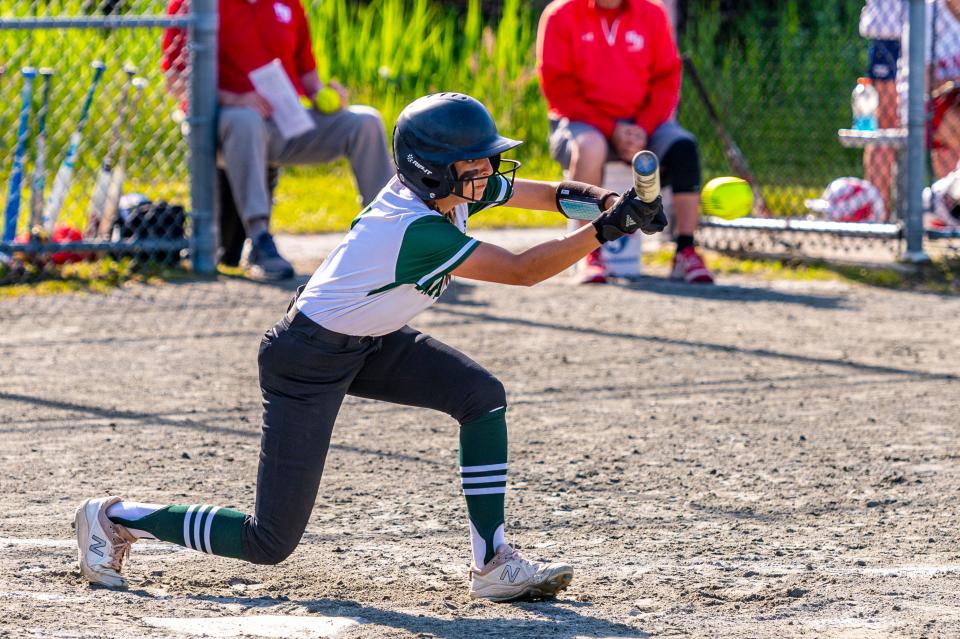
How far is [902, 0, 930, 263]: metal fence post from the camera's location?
876cm

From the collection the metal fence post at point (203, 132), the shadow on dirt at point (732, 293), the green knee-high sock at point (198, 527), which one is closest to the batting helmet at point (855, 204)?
the shadow on dirt at point (732, 293)

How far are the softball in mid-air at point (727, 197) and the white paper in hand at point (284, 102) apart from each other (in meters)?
4.48

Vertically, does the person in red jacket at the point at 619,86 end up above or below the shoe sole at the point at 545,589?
above

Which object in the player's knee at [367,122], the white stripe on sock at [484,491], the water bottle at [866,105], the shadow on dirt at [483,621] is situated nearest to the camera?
the shadow on dirt at [483,621]

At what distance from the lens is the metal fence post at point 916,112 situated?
28.7 ft

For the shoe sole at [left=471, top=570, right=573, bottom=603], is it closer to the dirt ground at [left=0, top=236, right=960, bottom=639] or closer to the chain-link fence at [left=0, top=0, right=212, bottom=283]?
the dirt ground at [left=0, top=236, right=960, bottom=639]

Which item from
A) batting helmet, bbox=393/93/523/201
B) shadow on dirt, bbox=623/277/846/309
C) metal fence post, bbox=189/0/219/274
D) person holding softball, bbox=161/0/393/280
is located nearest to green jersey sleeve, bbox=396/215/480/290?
batting helmet, bbox=393/93/523/201

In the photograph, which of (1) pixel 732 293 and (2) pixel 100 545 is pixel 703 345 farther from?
(2) pixel 100 545

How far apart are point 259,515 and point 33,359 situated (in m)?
3.43

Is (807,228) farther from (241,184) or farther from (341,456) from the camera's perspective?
(341,456)

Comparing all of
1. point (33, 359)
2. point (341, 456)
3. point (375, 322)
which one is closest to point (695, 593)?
point (375, 322)

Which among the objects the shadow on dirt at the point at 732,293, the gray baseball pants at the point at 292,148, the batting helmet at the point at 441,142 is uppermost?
the batting helmet at the point at 441,142

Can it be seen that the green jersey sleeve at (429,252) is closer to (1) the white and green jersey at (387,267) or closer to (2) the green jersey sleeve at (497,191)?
(1) the white and green jersey at (387,267)

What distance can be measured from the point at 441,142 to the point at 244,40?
212 inches
